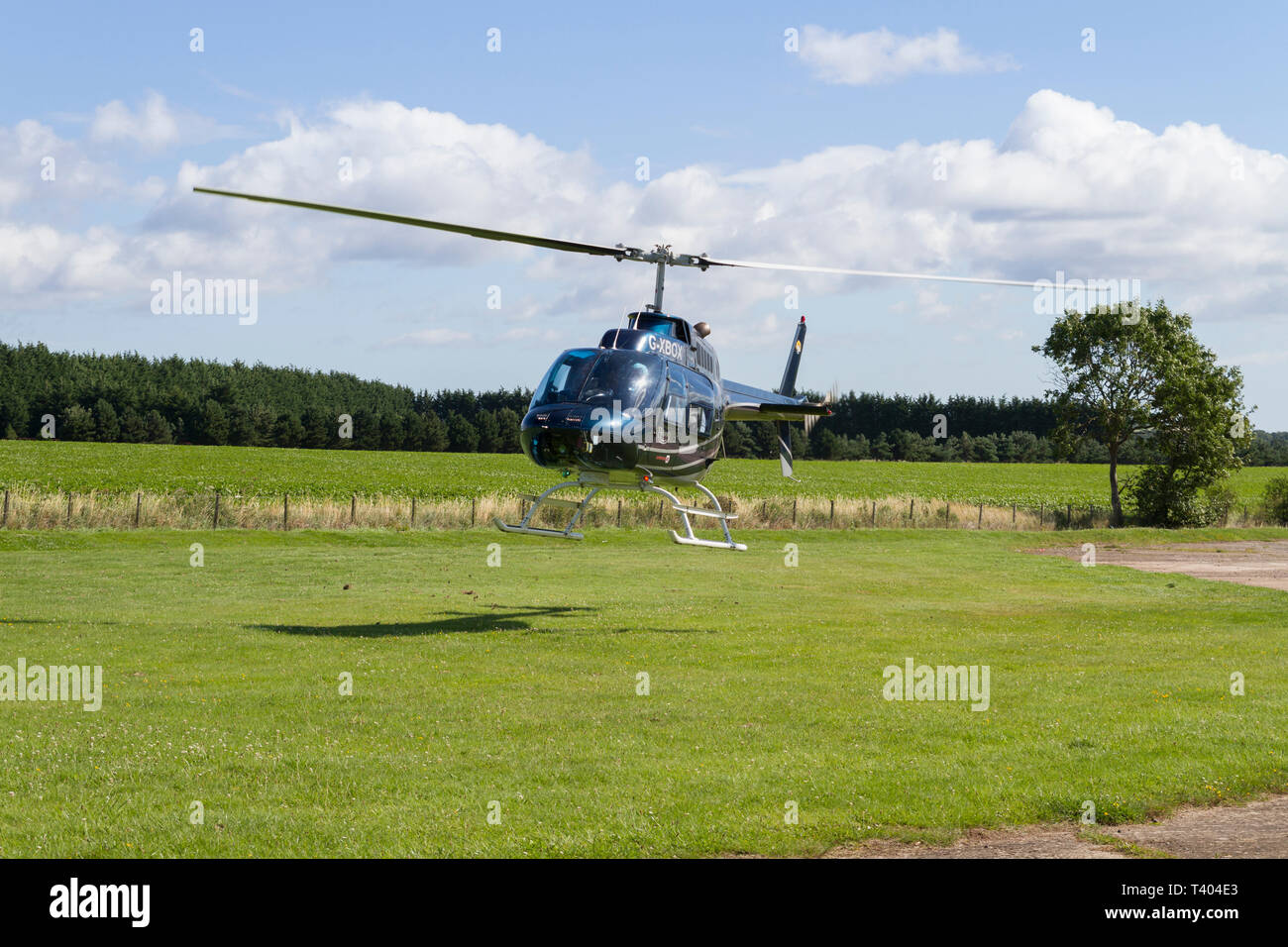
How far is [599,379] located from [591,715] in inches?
268

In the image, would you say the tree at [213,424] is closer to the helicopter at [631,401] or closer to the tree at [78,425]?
the tree at [78,425]

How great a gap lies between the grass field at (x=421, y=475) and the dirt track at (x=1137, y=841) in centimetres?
4843

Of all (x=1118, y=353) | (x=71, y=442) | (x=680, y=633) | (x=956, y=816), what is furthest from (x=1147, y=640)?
(x=71, y=442)

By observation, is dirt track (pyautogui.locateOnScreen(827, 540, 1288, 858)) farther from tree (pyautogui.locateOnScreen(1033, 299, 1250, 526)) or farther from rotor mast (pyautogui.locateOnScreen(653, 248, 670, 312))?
tree (pyautogui.locateOnScreen(1033, 299, 1250, 526))

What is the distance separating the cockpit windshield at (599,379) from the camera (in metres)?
19.7

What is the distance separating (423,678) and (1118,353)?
48.3 m

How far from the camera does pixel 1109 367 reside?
187 ft

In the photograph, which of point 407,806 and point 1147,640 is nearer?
point 407,806

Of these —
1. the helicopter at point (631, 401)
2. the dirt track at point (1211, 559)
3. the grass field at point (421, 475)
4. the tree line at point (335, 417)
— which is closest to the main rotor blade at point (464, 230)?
the helicopter at point (631, 401)

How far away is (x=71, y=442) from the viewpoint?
111 meters

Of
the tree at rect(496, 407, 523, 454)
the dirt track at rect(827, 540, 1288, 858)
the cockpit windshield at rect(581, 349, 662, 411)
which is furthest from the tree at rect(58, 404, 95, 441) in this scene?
the dirt track at rect(827, 540, 1288, 858)

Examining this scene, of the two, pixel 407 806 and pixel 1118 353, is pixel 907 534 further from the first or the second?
pixel 407 806

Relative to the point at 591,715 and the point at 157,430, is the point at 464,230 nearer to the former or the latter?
the point at 591,715

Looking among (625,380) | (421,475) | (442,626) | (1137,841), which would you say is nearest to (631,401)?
(625,380)
